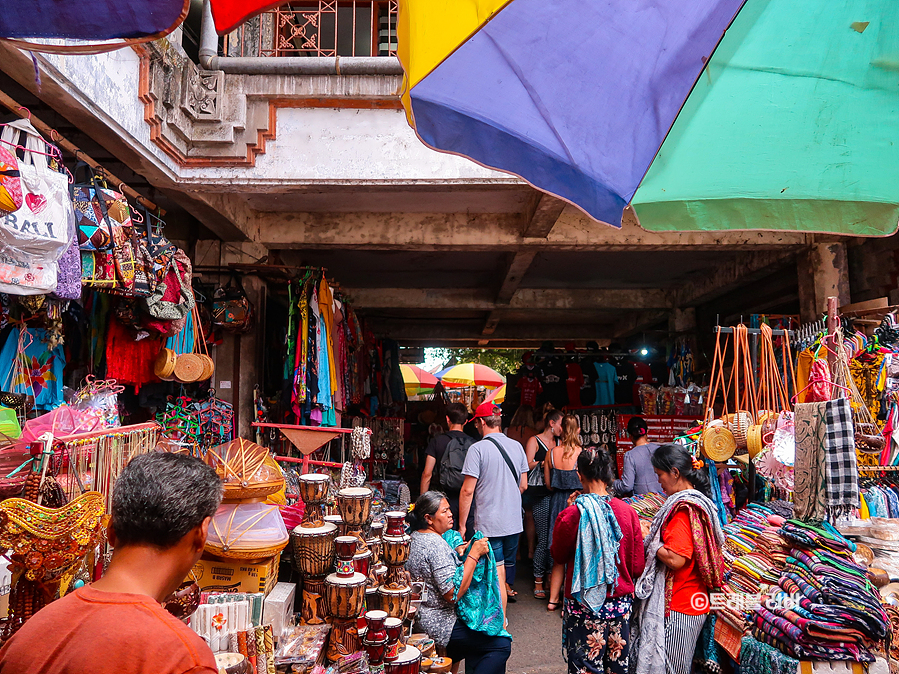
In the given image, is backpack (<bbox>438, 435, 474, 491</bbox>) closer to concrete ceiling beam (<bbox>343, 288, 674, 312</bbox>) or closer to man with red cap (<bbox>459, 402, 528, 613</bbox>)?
man with red cap (<bbox>459, 402, 528, 613</bbox>)

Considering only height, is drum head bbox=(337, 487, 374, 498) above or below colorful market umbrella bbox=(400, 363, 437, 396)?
below

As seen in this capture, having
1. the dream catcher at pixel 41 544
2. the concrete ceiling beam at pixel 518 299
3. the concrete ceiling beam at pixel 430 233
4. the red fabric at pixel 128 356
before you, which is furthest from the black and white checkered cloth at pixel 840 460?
the concrete ceiling beam at pixel 518 299

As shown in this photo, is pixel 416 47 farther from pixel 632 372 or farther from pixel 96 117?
pixel 632 372

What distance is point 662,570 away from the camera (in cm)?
342

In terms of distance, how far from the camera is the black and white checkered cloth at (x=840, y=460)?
2.92 metres

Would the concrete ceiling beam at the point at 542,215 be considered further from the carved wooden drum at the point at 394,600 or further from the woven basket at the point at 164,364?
the woven basket at the point at 164,364

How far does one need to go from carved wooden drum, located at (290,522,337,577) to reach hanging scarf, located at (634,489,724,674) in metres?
1.78

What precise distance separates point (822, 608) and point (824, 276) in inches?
167

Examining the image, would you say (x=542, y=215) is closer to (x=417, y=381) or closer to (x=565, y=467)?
(x=565, y=467)

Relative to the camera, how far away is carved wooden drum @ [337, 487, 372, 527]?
308 centimetres

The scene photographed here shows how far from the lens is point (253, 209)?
6.07m

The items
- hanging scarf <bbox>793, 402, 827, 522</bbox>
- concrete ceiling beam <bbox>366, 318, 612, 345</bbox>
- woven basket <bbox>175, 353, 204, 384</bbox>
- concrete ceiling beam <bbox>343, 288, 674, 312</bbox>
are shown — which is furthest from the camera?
concrete ceiling beam <bbox>366, 318, 612, 345</bbox>

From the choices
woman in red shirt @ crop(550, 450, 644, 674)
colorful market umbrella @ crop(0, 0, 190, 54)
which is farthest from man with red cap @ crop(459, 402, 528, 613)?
colorful market umbrella @ crop(0, 0, 190, 54)

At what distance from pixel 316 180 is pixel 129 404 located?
2.55 metres
